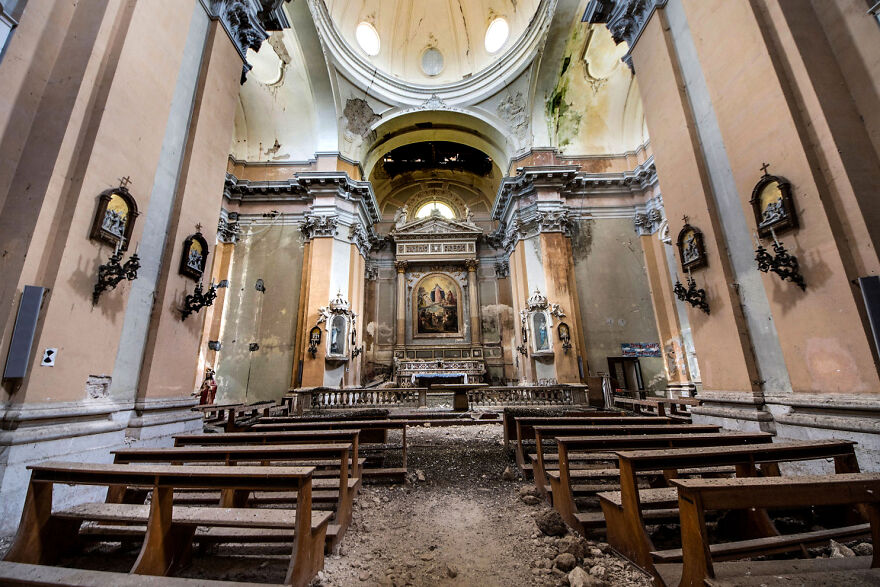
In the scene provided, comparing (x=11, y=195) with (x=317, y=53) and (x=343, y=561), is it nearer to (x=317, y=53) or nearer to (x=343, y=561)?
(x=343, y=561)

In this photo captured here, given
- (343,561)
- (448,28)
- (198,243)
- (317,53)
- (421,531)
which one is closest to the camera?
(343,561)

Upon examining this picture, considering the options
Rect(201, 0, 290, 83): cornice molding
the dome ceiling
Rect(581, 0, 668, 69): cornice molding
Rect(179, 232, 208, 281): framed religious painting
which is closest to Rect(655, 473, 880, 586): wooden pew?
Rect(179, 232, 208, 281): framed religious painting

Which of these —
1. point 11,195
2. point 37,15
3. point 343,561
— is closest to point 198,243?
point 11,195

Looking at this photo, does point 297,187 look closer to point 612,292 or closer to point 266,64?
point 266,64

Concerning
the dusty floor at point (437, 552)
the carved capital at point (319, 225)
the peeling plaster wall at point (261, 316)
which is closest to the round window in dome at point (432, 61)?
the carved capital at point (319, 225)

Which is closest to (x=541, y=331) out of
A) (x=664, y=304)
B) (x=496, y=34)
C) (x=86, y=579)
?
(x=664, y=304)

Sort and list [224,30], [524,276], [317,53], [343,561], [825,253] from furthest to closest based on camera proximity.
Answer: [524,276], [317,53], [224,30], [825,253], [343,561]

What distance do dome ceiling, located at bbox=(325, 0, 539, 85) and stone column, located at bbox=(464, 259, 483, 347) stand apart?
7.85 meters

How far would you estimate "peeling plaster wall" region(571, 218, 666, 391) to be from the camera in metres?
11.1

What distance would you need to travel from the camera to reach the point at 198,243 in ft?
15.7

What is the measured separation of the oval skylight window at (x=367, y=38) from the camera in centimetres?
1315

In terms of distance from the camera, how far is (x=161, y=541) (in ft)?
5.95

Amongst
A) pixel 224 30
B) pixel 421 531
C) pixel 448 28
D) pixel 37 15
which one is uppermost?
pixel 448 28

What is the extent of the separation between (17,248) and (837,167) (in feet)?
24.1
